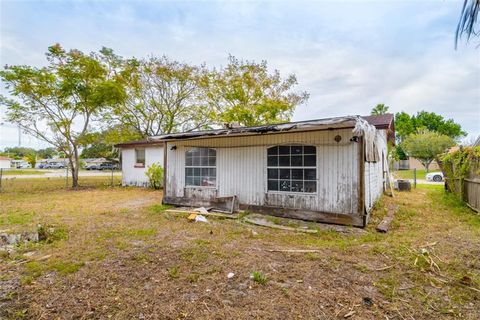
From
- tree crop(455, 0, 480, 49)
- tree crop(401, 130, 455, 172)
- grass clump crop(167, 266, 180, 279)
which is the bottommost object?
grass clump crop(167, 266, 180, 279)

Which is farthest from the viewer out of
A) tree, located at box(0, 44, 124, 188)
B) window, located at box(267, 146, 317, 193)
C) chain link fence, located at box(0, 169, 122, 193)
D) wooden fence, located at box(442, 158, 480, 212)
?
chain link fence, located at box(0, 169, 122, 193)

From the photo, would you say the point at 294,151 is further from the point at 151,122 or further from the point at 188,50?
the point at 151,122

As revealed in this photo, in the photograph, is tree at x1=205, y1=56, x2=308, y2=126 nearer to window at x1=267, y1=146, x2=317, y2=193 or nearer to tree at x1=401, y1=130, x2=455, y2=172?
window at x1=267, y1=146, x2=317, y2=193

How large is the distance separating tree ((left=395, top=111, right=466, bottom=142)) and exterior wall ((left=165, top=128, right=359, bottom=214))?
4358 centimetres

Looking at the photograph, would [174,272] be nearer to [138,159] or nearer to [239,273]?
[239,273]

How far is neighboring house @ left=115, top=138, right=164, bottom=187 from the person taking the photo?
47.6 ft

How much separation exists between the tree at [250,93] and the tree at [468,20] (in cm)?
1782

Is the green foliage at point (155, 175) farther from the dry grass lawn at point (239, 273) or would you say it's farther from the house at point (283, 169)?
the dry grass lawn at point (239, 273)

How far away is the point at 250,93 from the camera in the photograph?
65.2 ft

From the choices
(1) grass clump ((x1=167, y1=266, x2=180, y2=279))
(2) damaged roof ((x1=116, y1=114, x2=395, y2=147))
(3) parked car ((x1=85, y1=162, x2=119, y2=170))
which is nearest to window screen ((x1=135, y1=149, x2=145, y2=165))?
(2) damaged roof ((x1=116, y1=114, x2=395, y2=147))

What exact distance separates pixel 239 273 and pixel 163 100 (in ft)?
61.2

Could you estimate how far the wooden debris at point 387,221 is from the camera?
564 cm

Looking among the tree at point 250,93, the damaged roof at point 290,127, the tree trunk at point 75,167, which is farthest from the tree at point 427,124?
the tree trunk at point 75,167

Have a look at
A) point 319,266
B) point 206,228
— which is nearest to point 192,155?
point 206,228
